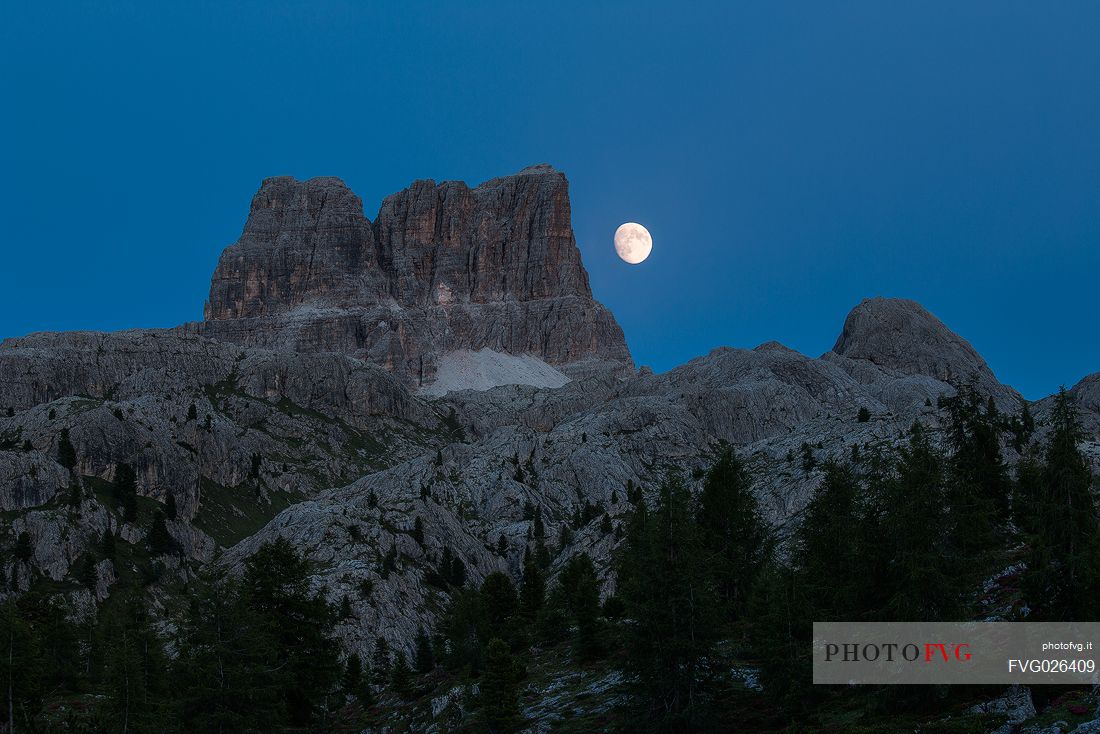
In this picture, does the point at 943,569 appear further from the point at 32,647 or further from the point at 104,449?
the point at 104,449

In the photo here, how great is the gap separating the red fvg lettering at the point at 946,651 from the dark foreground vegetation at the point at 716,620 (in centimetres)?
118

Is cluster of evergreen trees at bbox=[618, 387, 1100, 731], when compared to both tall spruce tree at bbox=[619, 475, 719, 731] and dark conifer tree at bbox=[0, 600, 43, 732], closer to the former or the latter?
tall spruce tree at bbox=[619, 475, 719, 731]

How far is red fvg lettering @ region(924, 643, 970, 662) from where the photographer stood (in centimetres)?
3966

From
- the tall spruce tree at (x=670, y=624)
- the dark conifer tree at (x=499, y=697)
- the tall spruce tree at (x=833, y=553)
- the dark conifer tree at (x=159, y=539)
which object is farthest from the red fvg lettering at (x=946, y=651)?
the dark conifer tree at (x=159, y=539)

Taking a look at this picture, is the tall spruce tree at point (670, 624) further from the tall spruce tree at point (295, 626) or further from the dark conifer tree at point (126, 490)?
the dark conifer tree at point (126, 490)

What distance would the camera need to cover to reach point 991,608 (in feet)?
154

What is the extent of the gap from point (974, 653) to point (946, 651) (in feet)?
3.68

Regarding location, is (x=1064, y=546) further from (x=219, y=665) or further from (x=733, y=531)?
(x=733, y=531)

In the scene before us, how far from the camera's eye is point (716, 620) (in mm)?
49375

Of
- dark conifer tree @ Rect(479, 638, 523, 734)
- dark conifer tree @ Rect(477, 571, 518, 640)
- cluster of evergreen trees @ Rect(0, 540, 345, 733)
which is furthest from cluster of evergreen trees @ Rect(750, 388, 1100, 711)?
dark conifer tree @ Rect(477, 571, 518, 640)

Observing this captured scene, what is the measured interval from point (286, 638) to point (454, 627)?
43319 mm

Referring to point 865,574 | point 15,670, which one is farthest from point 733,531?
point 15,670

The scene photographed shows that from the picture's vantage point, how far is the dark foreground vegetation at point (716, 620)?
40.0m

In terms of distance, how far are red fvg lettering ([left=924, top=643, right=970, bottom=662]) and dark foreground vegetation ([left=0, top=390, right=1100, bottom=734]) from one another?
118cm
